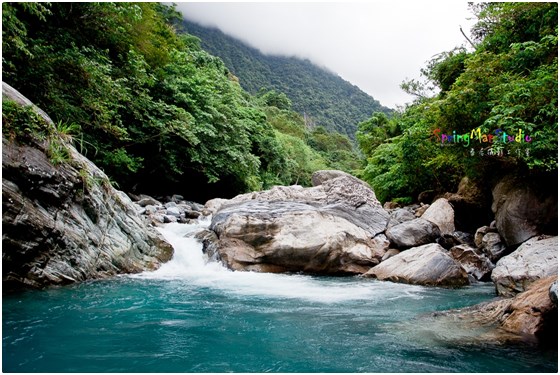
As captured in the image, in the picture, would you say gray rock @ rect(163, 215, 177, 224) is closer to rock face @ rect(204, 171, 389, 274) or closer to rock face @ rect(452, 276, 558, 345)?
rock face @ rect(204, 171, 389, 274)

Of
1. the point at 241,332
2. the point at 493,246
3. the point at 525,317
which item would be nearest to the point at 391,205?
the point at 493,246

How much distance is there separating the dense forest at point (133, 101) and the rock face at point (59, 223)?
1.61 feet

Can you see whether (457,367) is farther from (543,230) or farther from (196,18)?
(196,18)

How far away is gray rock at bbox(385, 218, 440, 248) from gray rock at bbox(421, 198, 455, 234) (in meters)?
0.69

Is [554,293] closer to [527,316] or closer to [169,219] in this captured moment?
[527,316]

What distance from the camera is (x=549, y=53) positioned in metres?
8.30

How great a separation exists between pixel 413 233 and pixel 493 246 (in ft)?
6.44

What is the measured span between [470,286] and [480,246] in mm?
2551

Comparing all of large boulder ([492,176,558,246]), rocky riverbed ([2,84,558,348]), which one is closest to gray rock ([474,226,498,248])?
rocky riverbed ([2,84,558,348])

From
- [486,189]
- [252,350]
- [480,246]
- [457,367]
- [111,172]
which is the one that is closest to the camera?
[457,367]

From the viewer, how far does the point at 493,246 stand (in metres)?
9.72

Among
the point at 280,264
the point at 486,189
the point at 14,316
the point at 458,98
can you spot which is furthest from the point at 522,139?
the point at 14,316

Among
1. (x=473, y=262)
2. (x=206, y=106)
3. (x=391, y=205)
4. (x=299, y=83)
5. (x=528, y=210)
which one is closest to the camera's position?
(x=528, y=210)

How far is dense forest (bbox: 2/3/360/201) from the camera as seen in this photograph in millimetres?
8885
